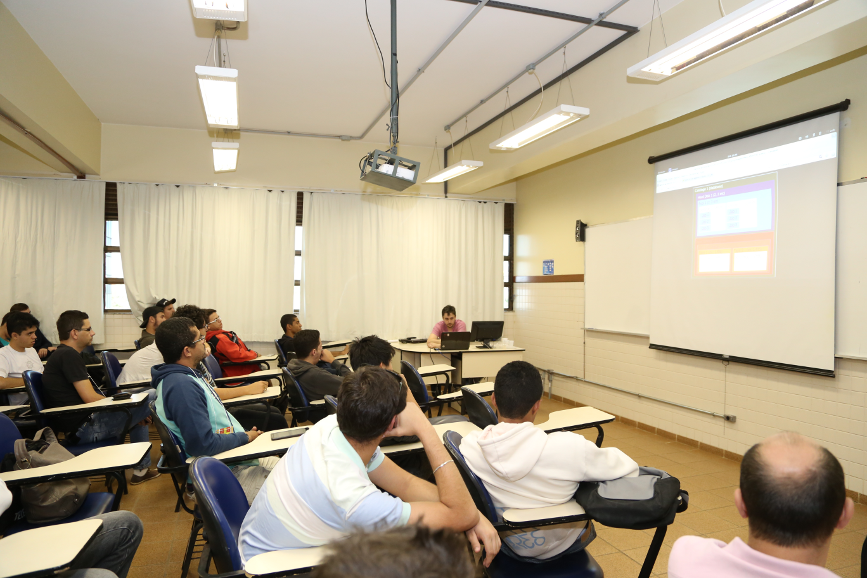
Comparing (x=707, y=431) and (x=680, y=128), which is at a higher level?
(x=680, y=128)

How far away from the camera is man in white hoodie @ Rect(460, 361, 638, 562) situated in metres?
1.71

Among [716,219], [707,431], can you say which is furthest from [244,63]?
[707,431]

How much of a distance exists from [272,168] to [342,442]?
621 cm

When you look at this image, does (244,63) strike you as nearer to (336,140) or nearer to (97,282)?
(336,140)

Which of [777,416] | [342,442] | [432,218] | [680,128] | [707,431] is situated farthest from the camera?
[432,218]

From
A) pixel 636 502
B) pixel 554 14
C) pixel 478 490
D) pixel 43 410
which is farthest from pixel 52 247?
pixel 636 502

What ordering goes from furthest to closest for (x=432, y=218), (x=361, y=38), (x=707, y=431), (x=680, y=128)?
(x=432, y=218) < (x=680, y=128) < (x=707, y=431) < (x=361, y=38)

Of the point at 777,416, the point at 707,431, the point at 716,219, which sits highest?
the point at 716,219

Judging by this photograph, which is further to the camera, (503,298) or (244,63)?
(503,298)

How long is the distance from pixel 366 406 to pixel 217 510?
1.64ft

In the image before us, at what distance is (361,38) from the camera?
421cm

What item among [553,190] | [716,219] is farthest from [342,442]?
[553,190]

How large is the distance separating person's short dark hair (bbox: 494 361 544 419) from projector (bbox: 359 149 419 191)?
8.07 ft

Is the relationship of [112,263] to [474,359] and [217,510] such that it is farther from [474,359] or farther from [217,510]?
[217,510]
